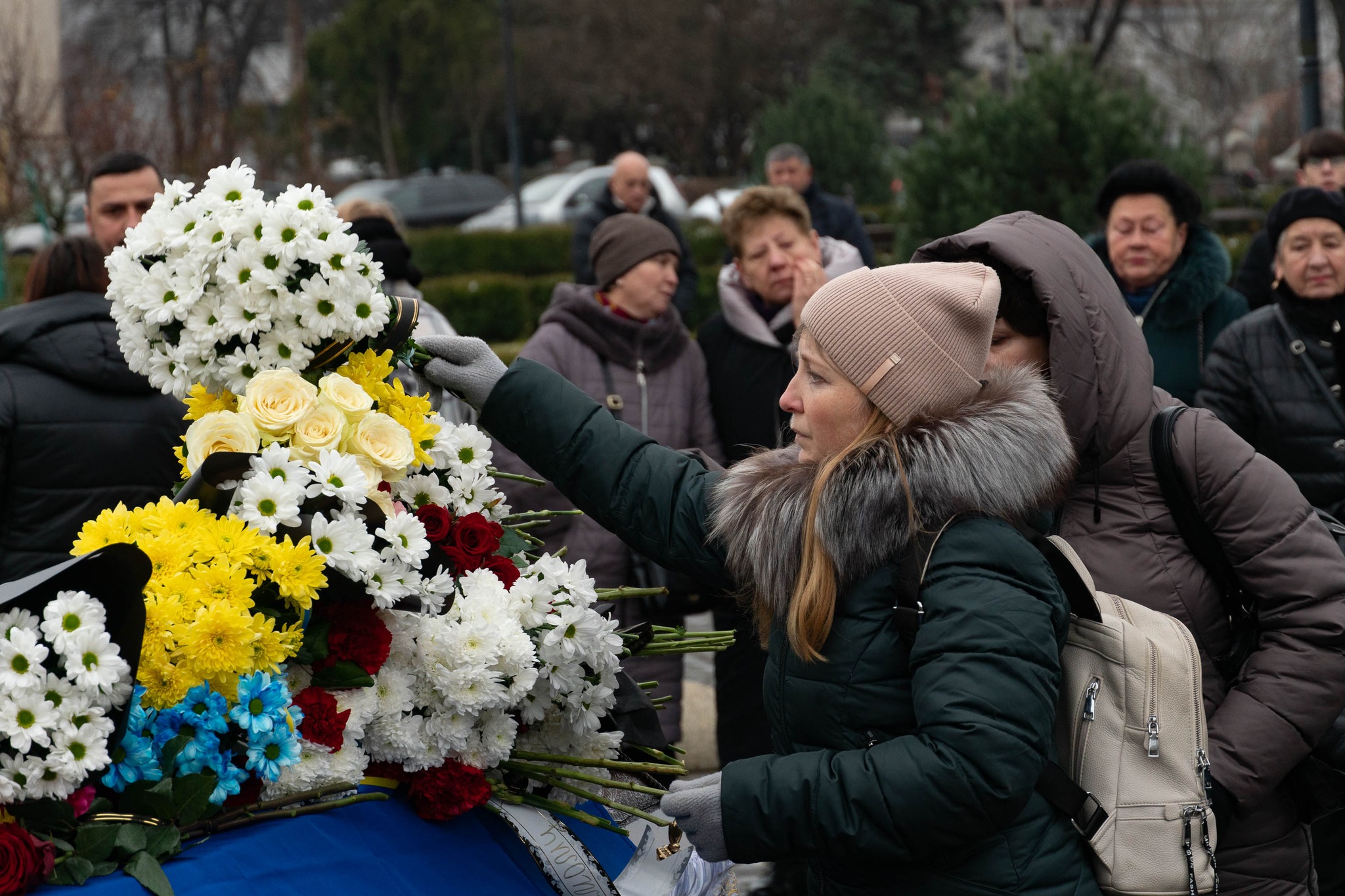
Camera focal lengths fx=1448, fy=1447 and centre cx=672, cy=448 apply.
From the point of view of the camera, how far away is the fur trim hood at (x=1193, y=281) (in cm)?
493

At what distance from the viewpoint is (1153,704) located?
2189 mm

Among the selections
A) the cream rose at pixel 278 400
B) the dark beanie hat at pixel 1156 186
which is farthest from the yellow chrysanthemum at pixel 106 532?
the dark beanie hat at pixel 1156 186

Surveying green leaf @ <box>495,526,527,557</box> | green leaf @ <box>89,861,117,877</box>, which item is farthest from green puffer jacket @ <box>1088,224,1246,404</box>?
green leaf @ <box>89,861,117,877</box>

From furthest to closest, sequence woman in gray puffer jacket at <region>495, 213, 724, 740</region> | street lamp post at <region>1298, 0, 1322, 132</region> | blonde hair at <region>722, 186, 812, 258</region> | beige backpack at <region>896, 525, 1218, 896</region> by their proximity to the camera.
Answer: street lamp post at <region>1298, 0, 1322, 132</region> < blonde hair at <region>722, 186, 812, 258</region> < woman in gray puffer jacket at <region>495, 213, 724, 740</region> < beige backpack at <region>896, 525, 1218, 896</region>

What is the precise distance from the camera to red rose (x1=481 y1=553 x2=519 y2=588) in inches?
92.3

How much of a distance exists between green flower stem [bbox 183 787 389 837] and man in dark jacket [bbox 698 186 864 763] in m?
2.79

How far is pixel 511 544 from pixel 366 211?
10.6 feet

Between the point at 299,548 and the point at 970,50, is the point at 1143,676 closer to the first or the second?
the point at 299,548

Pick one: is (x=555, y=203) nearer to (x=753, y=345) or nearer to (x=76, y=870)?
(x=753, y=345)

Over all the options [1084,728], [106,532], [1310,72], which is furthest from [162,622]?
[1310,72]

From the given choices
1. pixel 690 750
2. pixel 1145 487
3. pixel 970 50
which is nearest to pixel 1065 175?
pixel 690 750

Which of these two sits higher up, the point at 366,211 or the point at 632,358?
the point at 366,211

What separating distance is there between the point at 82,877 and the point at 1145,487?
6.00ft

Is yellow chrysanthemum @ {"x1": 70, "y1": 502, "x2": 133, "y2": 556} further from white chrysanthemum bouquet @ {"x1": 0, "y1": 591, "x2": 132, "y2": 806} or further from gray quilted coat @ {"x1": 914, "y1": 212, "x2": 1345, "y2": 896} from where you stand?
gray quilted coat @ {"x1": 914, "y1": 212, "x2": 1345, "y2": 896}
